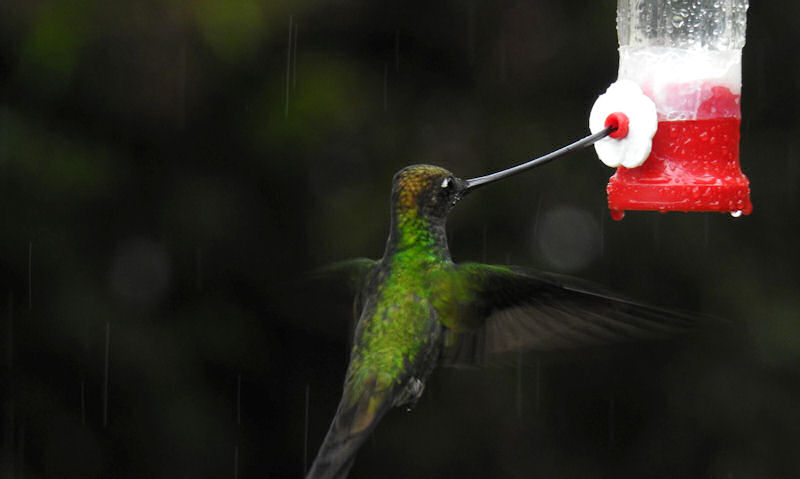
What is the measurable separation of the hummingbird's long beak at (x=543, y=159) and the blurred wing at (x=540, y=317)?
0.26 meters

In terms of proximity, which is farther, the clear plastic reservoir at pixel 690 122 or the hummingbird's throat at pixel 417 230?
the hummingbird's throat at pixel 417 230

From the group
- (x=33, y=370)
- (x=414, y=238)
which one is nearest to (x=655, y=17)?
(x=414, y=238)

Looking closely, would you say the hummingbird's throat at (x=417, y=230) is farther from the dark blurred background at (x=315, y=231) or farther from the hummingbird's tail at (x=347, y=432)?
the dark blurred background at (x=315, y=231)

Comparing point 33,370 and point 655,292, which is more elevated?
point 655,292

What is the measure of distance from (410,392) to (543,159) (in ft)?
2.72

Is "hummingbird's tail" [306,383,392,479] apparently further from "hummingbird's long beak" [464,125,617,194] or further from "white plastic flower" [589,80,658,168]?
"white plastic flower" [589,80,658,168]

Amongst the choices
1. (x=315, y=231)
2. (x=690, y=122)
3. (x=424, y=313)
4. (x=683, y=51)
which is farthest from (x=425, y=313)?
(x=315, y=231)

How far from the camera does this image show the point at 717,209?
8.12ft

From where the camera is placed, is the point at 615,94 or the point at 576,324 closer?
the point at 576,324

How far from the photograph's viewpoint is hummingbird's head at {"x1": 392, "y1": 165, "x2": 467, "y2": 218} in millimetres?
2543

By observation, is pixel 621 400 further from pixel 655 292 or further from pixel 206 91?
pixel 206 91

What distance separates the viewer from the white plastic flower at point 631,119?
248cm

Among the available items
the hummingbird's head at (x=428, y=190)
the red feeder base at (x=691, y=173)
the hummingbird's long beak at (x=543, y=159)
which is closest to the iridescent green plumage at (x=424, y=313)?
the hummingbird's head at (x=428, y=190)

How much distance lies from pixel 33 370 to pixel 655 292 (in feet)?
8.59
